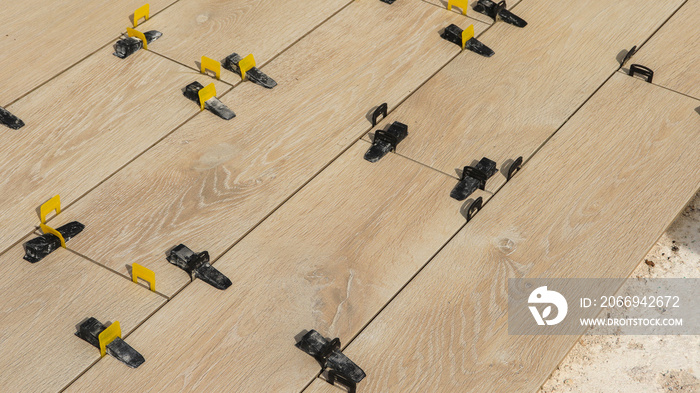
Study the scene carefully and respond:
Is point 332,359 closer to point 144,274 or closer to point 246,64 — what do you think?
point 144,274

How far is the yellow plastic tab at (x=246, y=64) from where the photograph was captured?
2.13m

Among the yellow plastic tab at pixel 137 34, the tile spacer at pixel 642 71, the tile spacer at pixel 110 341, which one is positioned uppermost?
the tile spacer at pixel 642 71

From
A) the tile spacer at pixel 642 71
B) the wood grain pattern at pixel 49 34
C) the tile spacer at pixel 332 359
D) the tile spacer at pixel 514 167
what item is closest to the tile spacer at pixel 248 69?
the wood grain pattern at pixel 49 34

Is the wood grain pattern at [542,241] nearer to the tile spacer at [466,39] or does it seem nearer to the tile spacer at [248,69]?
the tile spacer at [466,39]

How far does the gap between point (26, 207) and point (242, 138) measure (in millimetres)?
501

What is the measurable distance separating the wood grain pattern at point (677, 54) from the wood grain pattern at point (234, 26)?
0.87 metres

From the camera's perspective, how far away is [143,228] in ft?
5.82

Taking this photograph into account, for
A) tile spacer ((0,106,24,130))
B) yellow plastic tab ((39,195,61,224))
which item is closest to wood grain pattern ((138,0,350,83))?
tile spacer ((0,106,24,130))

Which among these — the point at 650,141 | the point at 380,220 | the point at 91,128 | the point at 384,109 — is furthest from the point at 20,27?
the point at 650,141

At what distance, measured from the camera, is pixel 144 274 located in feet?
5.34

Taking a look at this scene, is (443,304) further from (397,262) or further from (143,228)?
(143,228)

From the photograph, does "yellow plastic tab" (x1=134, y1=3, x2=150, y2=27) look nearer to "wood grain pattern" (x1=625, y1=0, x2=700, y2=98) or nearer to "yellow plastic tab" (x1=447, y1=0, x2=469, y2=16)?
"yellow plastic tab" (x1=447, y1=0, x2=469, y2=16)

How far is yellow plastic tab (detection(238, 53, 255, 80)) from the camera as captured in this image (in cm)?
213

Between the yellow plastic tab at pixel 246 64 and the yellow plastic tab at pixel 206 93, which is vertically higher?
the yellow plastic tab at pixel 246 64
